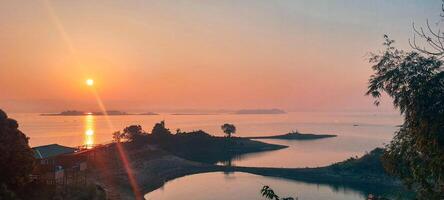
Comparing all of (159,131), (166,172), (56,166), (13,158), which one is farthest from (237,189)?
(159,131)

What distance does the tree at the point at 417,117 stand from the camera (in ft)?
43.0

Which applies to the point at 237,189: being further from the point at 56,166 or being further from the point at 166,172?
the point at 56,166

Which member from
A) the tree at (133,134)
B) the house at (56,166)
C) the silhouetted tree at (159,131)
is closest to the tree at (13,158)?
the house at (56,166)

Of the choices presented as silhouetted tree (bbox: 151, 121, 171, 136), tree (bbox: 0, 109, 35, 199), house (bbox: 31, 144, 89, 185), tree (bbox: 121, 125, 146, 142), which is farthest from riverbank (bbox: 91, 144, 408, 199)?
tree (bbox: 0, 109, 35, 199)

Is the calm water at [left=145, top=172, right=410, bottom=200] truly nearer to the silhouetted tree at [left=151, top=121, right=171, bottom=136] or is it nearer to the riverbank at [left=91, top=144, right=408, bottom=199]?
the riverbank at [left=91, top=144, right=408, bottom=199]

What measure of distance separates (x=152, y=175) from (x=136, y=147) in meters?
24.7

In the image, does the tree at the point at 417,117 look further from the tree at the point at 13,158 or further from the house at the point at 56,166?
the house at the point at 56,166

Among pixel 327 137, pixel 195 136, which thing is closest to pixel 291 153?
pixel 195 136

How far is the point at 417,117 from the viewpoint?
1348 centimetres

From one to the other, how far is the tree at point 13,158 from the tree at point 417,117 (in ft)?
84.3

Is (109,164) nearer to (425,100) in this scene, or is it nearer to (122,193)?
(122,193)

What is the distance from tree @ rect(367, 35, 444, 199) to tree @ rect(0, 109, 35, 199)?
25704 millimetres

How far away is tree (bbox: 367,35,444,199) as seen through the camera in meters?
13.1

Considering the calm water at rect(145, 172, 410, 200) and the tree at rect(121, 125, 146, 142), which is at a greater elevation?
the tree at rect(121, 125, 146, 142)
